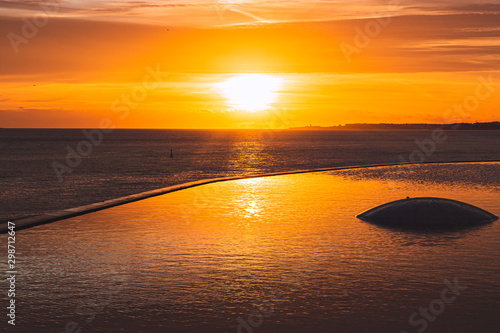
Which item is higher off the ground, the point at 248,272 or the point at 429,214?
the point at 429,214

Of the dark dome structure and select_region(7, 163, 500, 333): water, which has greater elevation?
the dark dome structure

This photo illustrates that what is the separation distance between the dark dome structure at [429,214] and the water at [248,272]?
0.81 m

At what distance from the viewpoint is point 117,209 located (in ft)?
68.8

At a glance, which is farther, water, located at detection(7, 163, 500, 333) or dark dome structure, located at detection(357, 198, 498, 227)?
dark dome structure, located at detection(357, 198, 498, 227)

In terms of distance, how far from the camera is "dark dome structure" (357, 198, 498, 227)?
16969 mm

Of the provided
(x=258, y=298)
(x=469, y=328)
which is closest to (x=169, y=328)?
(x=258, y=298)

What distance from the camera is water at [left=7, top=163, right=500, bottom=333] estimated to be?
327 inches

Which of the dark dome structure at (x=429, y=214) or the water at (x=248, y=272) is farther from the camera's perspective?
the dark dome structure at (x=429, y=214)

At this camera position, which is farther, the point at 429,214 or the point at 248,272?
the point at 429,214

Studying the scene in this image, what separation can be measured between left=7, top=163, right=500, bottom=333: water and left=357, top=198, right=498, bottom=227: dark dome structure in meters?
0.81

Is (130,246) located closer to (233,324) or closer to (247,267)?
(247,267)

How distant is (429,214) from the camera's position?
56.2 feet

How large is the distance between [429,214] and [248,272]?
853 cm

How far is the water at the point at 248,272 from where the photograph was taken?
831cm
